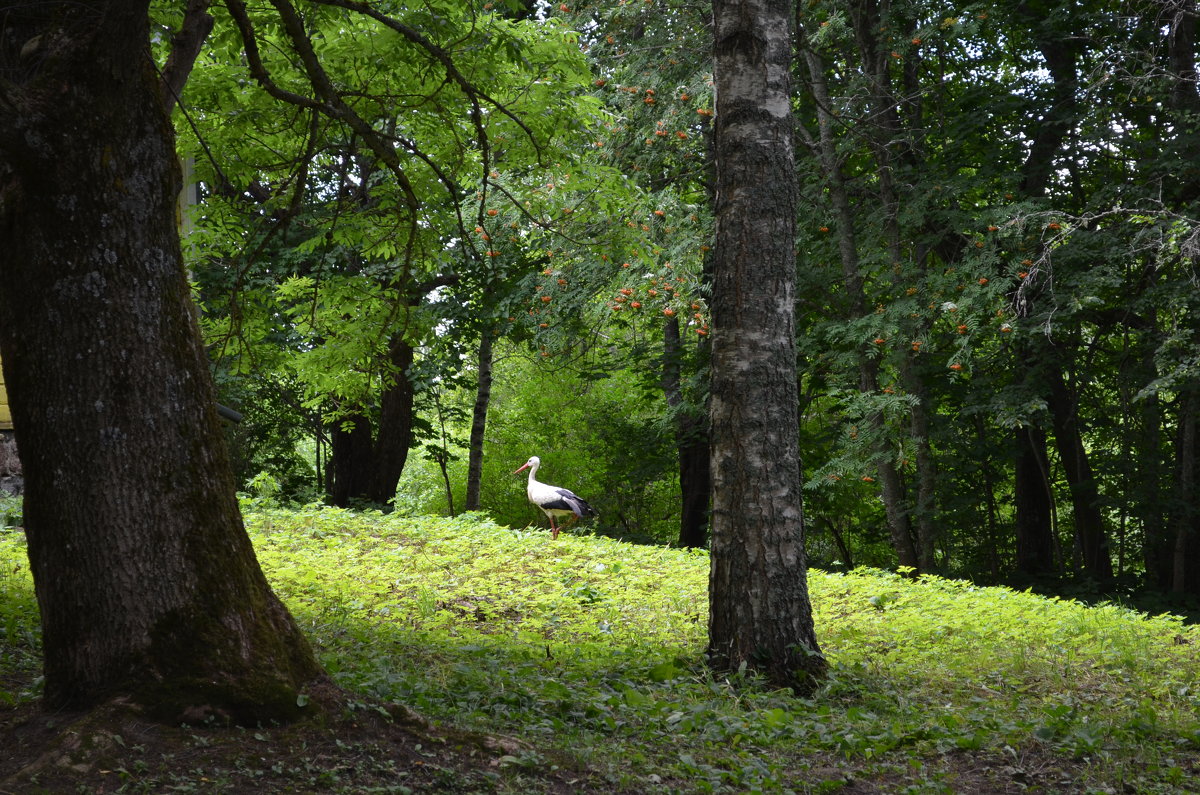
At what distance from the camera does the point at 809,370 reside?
13.4 m

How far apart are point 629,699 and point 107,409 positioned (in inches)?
112

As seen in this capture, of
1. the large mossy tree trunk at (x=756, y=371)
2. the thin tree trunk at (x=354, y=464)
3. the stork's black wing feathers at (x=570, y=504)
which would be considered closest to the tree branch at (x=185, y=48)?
the large mossy tree trunk at (x=756, y=371)

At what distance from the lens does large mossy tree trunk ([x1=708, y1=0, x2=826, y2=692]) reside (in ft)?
18.9

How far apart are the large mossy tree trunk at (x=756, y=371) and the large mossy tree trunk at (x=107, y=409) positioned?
9.55 feet

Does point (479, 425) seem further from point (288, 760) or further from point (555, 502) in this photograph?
point (288, 760)

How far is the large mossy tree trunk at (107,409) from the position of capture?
3520 mm

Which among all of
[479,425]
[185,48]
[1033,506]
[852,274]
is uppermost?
[852,274]

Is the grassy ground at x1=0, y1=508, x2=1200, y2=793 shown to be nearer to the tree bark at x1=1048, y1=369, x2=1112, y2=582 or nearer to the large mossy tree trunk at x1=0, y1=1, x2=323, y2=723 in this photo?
the large mossy tree trunk at x1=0, y1=1, x2=323, y2=723

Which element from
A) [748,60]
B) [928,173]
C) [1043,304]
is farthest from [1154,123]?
[748,60]

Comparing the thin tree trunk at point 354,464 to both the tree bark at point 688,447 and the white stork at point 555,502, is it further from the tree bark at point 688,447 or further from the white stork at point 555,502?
the white stork at point 555,502

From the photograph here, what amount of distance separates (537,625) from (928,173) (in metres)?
8.04

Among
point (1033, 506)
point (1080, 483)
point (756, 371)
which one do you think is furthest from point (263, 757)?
point (1033, 506)

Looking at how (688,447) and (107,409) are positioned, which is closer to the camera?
(107,409)

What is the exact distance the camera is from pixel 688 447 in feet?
53.4
